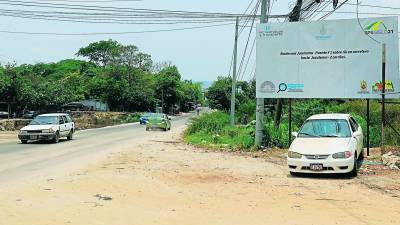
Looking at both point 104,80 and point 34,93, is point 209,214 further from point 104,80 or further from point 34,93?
point 104,80

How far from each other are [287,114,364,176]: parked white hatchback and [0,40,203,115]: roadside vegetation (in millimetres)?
32113

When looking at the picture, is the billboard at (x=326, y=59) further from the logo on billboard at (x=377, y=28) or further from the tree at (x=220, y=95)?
the tree at (x=220, y=95)

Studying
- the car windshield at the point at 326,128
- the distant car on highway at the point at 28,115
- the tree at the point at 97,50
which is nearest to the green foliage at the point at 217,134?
the car windshield at the point at 326,128

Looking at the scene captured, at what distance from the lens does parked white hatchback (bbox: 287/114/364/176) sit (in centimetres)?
1291

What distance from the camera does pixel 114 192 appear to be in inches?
412

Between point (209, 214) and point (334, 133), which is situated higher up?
point (334, 133)

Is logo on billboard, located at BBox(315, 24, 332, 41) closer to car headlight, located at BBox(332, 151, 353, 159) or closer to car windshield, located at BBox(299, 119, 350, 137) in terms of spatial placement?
car windshield, located at BBox(299, 119, 350, 137)

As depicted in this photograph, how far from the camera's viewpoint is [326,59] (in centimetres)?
1967

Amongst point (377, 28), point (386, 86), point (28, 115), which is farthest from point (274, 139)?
point (28, 115)

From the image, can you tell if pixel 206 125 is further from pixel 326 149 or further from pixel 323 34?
pixel 326 149

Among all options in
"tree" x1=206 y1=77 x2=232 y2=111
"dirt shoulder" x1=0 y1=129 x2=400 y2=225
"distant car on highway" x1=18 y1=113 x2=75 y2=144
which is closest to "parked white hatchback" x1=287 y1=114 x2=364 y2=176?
"dirt shoulder" x1=0 y1=129 x2=400 y2=225

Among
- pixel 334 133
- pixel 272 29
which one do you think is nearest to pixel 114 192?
pixel 334 133

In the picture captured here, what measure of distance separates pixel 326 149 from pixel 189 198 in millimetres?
4849

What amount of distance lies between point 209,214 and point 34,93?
38.0 meters
